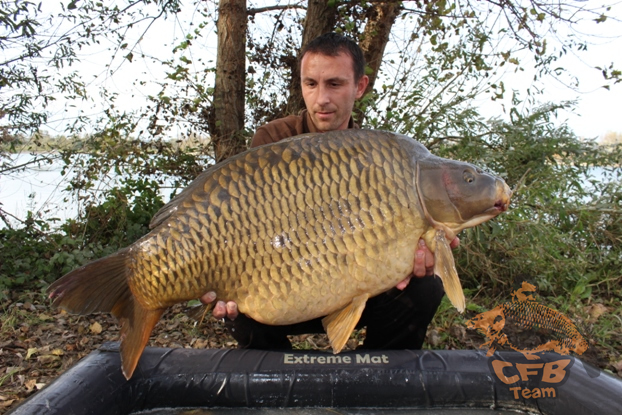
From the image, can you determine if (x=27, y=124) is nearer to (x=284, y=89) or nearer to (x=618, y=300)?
(x=284, y=89)

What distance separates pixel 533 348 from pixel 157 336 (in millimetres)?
1639

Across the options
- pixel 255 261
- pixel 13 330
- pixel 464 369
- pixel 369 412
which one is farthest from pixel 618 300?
pixel 13 330

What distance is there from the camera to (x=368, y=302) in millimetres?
1792

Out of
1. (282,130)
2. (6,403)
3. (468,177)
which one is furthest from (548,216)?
(6,403)

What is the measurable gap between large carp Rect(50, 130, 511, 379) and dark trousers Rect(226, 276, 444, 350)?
39 centimetres

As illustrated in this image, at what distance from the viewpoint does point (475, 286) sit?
2.89 m

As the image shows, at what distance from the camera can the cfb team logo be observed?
1.49m

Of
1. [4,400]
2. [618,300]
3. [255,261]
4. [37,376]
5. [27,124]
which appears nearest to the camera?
[255,261]

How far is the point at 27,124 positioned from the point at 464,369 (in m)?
3.10

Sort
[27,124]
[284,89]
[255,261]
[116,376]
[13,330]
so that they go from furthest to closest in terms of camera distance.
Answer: [284,89] < [27,124] < [13,330] < [116,376] < [255,261]

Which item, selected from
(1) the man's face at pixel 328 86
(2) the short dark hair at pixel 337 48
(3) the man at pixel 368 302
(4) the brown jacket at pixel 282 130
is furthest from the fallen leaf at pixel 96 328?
(2) the short dark hair at pixel 337 48

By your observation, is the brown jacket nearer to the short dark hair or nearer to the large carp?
the short dark hair

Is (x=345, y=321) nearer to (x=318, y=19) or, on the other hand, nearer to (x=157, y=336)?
(x=157, y=336)

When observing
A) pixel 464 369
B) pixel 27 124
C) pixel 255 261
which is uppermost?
pixel 27 124
